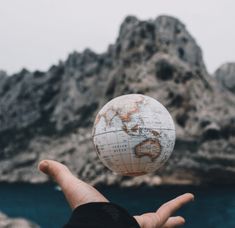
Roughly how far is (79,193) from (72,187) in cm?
8

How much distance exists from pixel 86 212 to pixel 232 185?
200 feet

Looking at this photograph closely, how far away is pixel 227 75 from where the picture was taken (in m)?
81.0

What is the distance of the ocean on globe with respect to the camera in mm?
5812

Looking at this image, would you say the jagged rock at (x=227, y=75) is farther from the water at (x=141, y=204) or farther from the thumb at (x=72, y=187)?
the thumb at (x=72, y=187)

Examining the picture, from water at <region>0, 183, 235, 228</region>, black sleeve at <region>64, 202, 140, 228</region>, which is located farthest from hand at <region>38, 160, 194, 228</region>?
water at <region>0, 183, 235, 228</region>

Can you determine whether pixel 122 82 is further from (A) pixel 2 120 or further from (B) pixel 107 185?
(A) pixel 2 120

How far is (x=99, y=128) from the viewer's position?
20.4 ft

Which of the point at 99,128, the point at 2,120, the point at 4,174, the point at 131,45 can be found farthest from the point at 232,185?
the point at 99,128

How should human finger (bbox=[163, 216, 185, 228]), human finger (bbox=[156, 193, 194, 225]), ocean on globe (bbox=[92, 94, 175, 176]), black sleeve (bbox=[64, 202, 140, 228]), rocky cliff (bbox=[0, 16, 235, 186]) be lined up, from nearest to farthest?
1. black sleeve (bbox=[64, 202, 140, 228])
2. human finger (bbox=[156, 193, 194, 225])
3. human finger (bbox=[163, 216, 185, 228])
4. ocean on globe (bbox=[92, 94, 175, 176])
5. rocky cliff (bbox=[0, 16, 235, 186])

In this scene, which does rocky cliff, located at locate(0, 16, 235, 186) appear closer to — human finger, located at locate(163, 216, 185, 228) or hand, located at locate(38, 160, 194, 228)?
human finger, located at locate(163, 216, 185, 228)

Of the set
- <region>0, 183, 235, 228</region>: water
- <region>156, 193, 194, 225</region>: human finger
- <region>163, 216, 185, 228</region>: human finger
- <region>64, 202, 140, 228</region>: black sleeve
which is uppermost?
<region>64, 202, 140, 228</region>: black sleeve

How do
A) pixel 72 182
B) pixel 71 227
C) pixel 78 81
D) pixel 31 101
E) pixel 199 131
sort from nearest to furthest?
1. pixel 71 227
2. pixel 72 182
3. pixel 199 131
4. pixel 78 81
5. pixel 31 101

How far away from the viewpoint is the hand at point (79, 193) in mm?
3206

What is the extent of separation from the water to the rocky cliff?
79.8 inches
